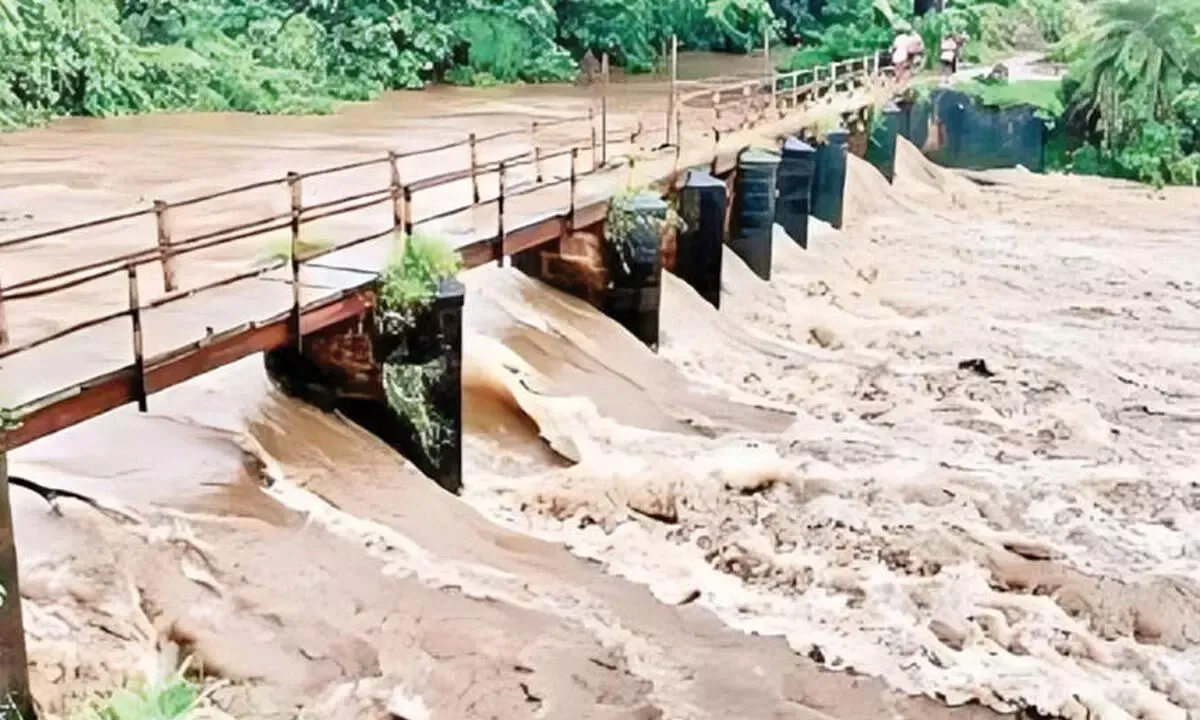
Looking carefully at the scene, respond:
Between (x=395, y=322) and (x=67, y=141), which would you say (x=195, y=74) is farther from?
(x=395, y=322)

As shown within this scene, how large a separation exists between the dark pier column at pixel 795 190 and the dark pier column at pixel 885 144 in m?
6.45

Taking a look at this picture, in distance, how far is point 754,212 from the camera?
18.2m

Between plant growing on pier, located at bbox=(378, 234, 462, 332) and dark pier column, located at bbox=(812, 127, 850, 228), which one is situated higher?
plant growing on pier, located at bbox=(378, 234, 462, 332)

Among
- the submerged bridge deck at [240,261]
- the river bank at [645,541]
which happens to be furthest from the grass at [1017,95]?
the river bank at [645,541]

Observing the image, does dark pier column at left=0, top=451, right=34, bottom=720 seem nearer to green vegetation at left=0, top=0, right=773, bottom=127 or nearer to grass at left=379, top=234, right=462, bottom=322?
grass at left=379, top=234, right=462, bottom=322

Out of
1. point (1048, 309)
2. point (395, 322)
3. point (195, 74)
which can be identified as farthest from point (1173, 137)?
point (395, 322)

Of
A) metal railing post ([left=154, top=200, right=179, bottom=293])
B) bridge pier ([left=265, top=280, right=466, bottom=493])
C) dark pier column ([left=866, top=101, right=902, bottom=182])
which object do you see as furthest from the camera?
dark pier column ([left=866, top=101, right=902, bottom=182])

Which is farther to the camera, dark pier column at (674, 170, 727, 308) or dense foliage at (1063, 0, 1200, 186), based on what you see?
dense foliage at (1063, 0, 1200, 186)

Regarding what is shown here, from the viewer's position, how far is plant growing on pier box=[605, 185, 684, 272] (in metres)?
14.0

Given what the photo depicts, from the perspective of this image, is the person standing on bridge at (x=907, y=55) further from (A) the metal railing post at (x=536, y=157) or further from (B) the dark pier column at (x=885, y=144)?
(A) the metal railing post at (x=536, y=157)

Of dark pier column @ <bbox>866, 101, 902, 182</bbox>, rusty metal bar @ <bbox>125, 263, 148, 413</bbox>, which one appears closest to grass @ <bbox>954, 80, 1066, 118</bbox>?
dark pier column @ <bbox>866, 101, 902, 182</bbox>

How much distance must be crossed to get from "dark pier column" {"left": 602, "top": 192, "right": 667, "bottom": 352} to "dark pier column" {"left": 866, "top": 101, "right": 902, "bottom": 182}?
13.3m

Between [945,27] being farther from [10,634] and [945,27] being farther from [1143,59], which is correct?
[10,634]

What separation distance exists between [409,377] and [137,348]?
98.0 inches
